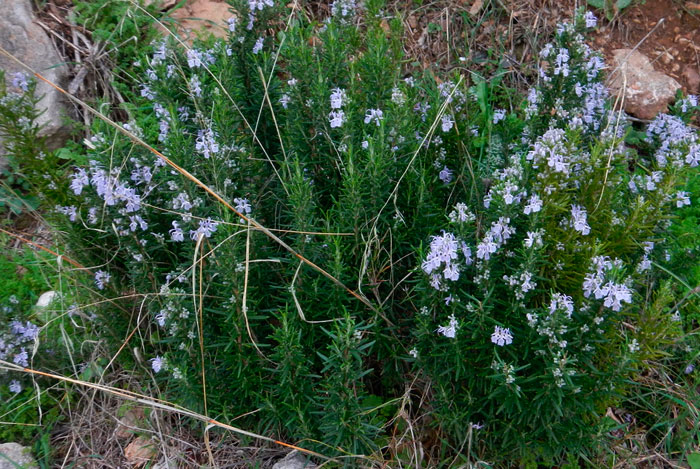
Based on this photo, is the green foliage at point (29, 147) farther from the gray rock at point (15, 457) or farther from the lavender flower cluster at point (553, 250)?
the lavender flower cluster at point (553, 250)

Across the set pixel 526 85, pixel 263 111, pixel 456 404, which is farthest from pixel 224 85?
pixel 526 85

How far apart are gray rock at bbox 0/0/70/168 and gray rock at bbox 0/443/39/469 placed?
95.6 inches

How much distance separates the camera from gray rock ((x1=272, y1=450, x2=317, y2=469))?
311 cm

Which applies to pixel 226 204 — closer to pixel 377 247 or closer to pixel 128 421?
pixel 377 247

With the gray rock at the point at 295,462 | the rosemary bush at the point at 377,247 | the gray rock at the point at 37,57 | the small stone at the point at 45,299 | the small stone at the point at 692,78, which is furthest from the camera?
the small stone at the point at 692,78

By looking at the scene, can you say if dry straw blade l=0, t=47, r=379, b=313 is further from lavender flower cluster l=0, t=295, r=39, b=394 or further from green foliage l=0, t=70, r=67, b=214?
lavender flower cluster l=0, t=295, r=39, b=394

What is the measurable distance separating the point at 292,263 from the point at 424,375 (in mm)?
953

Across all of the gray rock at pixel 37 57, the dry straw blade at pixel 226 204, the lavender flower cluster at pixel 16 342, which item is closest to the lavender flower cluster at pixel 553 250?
the dry straw blade at pixel 226 204

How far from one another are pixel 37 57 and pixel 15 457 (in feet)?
10.8

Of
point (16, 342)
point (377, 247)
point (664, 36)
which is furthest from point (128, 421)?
point (664, 36)

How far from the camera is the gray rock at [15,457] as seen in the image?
3324 mm

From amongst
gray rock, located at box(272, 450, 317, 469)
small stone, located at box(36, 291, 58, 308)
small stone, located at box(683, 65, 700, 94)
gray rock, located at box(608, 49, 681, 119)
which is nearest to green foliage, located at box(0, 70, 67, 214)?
small stone, located at box(36, 291, 58, 308)

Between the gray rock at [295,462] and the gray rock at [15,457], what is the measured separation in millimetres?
1473

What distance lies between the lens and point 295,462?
123 inches
